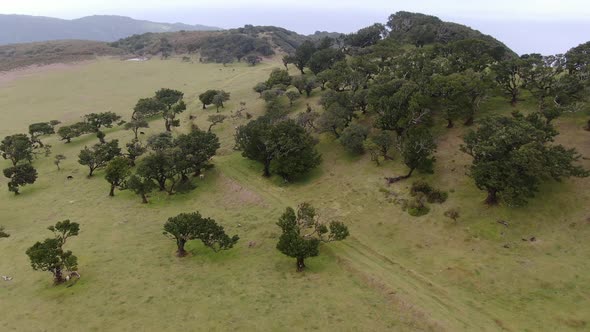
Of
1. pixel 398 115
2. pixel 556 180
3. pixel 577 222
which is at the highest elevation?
pixel 398 115

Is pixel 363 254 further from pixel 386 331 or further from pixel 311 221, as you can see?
pixel 386 331

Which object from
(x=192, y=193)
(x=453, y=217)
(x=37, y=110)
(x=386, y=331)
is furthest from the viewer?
(x=37, y=110)

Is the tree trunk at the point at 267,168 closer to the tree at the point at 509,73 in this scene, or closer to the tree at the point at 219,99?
the tree at the point at 219,99

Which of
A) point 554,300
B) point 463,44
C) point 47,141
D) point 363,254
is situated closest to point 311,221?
point 363,254

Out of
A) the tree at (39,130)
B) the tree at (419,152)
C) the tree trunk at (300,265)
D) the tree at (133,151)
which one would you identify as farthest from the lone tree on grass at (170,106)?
the tree trunk at (300,265)

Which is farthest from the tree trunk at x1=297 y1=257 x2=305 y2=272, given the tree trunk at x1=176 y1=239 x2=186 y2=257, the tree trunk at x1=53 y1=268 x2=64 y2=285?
the tree trunk at x1=53 y1=268 x2=64 y2=285

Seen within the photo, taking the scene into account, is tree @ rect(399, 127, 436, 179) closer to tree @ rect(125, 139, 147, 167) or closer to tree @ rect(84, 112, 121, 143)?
tree @ rect(125, 139, 147, 167)
